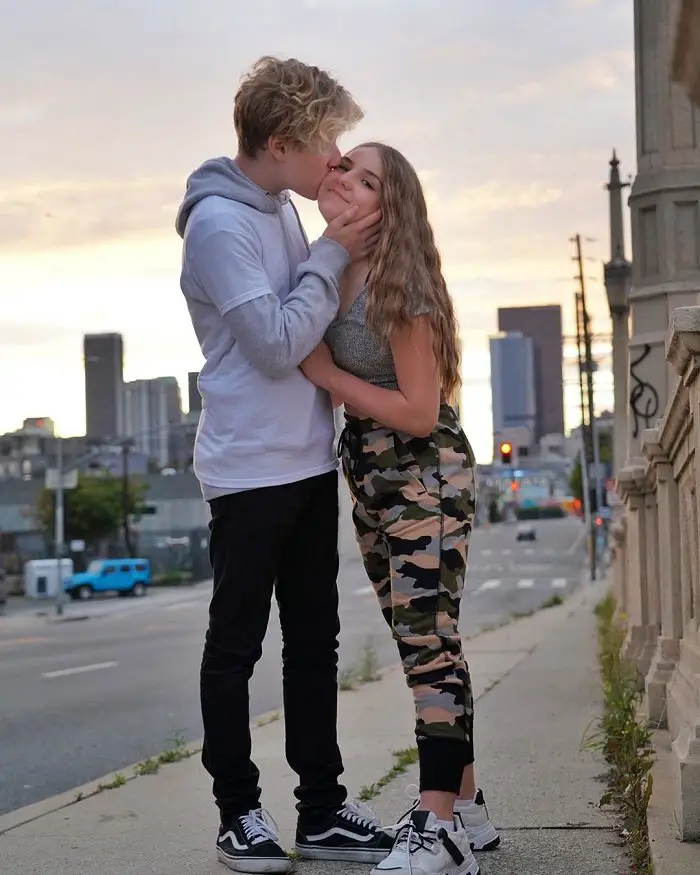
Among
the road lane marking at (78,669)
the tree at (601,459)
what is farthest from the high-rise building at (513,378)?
the road lane marking at (78,669)

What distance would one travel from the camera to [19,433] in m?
76.1

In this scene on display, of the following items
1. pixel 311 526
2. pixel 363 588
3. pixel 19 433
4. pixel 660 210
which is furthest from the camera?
pixel 19 433

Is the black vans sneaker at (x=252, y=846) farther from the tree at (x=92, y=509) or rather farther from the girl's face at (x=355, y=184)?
the tree at (x=92, y=509)

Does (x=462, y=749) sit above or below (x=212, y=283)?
below

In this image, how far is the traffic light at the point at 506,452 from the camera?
35.1m

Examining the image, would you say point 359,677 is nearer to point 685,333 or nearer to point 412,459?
point 412,459

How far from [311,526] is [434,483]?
42 centimetres

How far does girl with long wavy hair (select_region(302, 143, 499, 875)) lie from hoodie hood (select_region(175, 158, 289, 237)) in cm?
16

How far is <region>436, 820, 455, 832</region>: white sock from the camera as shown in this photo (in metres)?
3.11

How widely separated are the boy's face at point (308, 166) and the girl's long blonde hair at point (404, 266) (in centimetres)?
10

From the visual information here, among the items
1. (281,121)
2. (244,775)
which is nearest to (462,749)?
(244,775)

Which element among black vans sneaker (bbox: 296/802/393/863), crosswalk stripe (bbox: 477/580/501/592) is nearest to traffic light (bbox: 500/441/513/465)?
crosswalk stripe (bbox: 477/580/501/592)

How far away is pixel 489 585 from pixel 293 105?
4358cm

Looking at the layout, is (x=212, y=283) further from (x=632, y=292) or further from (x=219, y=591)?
(x=632, y=292)
